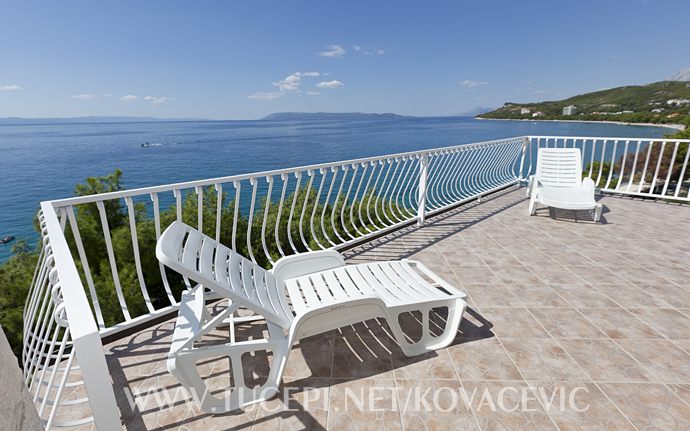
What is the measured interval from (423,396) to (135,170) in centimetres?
3733

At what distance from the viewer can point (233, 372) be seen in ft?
5.84

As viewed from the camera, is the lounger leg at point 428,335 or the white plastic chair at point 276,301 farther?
the lounger leg at point 428,335

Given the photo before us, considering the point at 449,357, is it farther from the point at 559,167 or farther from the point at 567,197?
the point at 559,167

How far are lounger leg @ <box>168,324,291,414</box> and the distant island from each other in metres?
48.9

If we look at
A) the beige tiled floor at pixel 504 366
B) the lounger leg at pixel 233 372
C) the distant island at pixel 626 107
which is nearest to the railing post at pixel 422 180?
the beige tiled floor at pixel 504 366

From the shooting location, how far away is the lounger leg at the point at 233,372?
1631 mm

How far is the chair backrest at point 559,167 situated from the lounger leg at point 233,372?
5.60 meters

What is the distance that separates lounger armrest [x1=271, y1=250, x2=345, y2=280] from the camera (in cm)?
255

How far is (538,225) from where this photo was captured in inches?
195

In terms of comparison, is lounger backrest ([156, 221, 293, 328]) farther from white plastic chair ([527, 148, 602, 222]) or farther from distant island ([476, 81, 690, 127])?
distant island ([476, 81, 690, 127])

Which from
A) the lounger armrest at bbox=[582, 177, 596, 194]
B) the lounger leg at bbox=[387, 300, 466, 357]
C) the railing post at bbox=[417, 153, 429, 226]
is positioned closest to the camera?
the lounger leg at bbox=[387, 300, 466, 357]

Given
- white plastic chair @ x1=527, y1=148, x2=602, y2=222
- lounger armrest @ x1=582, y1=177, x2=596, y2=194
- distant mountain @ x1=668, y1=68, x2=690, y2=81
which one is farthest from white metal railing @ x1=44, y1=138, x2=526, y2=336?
distant mountain @ x1=668, y1=68, x2=690, y2=81

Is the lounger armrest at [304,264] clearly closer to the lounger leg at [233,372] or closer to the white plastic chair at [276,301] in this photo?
the white plastic chair at [276,301]

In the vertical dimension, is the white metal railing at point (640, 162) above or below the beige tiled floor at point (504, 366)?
above
